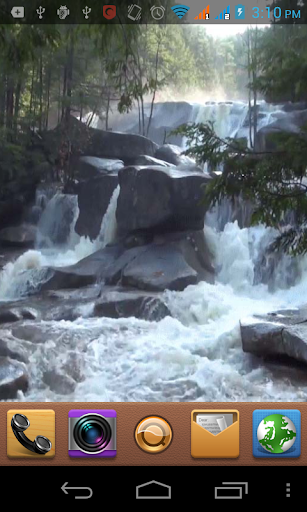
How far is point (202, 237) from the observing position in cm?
170

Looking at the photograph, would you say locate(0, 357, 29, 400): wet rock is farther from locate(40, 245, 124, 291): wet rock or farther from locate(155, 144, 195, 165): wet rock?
locate(155, 144, 195, 165): wet rock

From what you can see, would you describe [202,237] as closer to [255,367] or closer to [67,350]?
[255,367]

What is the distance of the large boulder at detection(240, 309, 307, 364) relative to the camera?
5.10ft

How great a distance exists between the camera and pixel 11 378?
1.24 metres

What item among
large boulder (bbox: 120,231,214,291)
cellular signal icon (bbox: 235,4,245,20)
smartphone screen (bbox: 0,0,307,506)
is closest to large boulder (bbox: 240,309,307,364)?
smartphone screen (bbox: 0,0,307,506)

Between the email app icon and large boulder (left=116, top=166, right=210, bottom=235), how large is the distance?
34.4 inches

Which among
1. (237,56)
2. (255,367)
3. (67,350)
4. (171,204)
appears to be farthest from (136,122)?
(255,367)

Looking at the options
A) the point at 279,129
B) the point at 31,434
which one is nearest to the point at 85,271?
the point at 279,129

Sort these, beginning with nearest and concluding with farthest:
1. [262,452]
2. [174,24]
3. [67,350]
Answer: [262,452]
[174,24]
[67,350]

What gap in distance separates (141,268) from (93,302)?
1.17ft

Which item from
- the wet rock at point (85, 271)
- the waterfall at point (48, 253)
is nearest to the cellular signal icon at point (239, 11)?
the waterfall at point (48, 253)

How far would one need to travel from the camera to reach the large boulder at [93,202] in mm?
1612

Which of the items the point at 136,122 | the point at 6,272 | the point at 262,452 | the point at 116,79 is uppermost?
the point at 116,79

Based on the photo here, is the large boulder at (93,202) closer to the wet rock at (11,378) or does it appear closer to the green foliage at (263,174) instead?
the green foliage at (263,174)
